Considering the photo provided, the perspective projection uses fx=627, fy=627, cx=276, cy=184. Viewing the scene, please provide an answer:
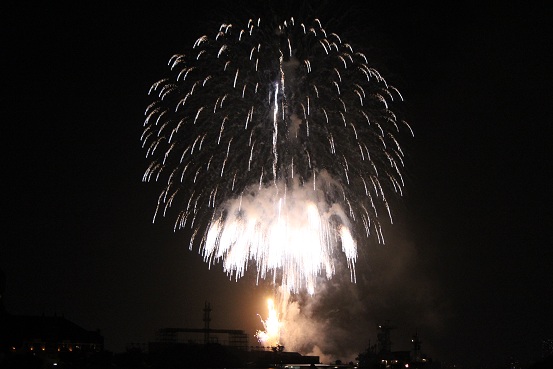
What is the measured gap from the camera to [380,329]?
466 ft

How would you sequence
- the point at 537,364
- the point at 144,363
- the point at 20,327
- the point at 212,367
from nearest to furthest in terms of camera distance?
the point at 537,364
the point at 144,363
the point at 212,367
the point at 20,327

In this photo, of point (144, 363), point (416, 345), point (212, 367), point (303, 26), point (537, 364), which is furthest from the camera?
point (416, 345)

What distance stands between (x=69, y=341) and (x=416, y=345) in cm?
7393

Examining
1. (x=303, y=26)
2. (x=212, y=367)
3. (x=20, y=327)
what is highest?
(x=303, y=26)

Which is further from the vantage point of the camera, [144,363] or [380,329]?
[380,329]

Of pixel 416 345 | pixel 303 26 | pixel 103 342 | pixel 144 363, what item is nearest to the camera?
pixel 303 26

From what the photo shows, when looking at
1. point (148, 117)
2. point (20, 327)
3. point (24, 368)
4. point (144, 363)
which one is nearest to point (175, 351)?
point (144, 363)

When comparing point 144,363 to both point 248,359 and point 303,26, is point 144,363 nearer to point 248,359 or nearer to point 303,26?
point 248,359

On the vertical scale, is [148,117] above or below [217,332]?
above

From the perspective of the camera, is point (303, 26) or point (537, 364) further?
point (303, 26)

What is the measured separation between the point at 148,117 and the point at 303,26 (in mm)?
15265

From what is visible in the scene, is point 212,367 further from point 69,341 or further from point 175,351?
point 69,341

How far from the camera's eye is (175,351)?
314 feet

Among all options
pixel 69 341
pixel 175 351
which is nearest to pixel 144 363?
pixel 175 351
